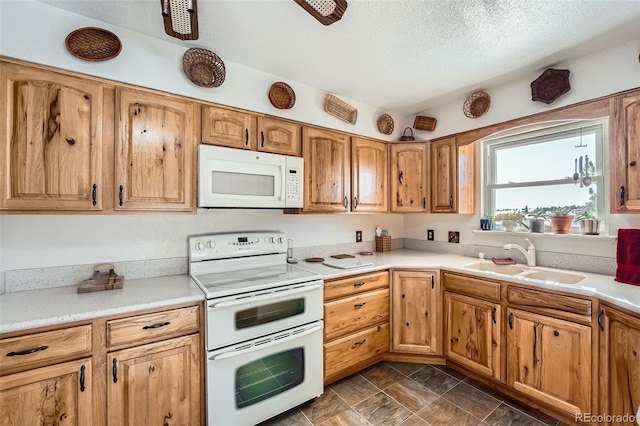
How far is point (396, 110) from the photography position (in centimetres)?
301

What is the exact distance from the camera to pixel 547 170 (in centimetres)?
240

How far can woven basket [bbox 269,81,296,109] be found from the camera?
219 centimetres

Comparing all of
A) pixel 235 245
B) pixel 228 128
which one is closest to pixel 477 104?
pixel 228 128

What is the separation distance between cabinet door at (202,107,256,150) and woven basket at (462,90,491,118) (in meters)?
1.95

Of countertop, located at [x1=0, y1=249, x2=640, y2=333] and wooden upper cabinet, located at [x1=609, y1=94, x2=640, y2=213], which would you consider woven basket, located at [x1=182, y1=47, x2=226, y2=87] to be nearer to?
countertop, located at [x1=0, y1=249, x2=640, y2=333]

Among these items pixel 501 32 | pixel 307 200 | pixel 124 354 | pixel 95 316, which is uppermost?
pixel 501 32

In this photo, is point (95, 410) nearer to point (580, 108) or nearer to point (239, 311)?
point (239, 311)

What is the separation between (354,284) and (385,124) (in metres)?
1.73

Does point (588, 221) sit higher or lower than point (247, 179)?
lower

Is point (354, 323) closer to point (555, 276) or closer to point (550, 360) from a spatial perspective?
point (550, 360)

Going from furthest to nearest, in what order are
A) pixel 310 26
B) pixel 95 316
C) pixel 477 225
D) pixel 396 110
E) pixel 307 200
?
pixel 396 110
pixel 477 225
pixel 307 200
pixel 310 26
pixel 95 316

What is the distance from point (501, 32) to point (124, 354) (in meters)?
2.76

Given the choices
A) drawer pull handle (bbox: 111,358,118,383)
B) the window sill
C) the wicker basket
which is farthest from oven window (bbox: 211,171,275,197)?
the window sill

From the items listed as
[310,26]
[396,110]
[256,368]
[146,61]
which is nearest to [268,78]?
[310,26]
